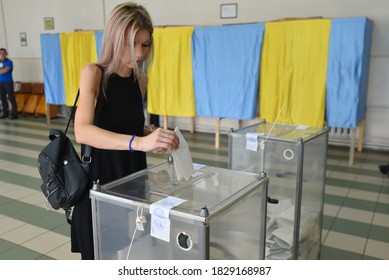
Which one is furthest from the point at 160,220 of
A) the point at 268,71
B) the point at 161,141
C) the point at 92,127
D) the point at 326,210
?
the point at 268,71

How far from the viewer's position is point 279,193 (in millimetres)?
2223

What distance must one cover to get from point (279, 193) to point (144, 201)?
129 centimetres

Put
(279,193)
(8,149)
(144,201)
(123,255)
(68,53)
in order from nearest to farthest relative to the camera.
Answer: (144,201) → (123,255) → (279,193) → (8,149) → (68,53)

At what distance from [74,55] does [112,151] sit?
554cm

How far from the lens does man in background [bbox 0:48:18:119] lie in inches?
307

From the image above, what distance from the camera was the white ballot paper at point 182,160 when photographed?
122 centimetres

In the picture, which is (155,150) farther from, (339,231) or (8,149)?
(8,149)

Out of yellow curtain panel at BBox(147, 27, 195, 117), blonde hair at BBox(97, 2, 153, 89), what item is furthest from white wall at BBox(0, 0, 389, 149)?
blonde hair at BBox(97, 2, 153, 89)

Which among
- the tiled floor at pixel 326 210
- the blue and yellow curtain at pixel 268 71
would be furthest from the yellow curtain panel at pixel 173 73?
the tiled floor at pixel 326 210

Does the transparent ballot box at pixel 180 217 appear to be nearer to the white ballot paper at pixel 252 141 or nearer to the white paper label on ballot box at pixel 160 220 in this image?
the white paper label on ballot box at pixel 160 220

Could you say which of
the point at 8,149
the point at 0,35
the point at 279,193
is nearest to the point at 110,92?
the point at 279,193

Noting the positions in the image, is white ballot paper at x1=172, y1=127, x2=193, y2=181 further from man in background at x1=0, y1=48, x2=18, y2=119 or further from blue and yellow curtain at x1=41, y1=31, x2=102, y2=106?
man in background at x1=0, y1=48, x2=18, y2=119

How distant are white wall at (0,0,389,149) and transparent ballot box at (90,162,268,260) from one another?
443cm

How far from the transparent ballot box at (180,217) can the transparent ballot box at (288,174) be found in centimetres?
70
